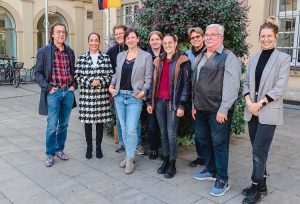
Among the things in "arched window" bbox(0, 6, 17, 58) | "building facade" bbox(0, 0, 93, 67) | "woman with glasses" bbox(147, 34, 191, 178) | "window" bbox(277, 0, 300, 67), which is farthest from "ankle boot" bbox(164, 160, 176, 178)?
"arched window" bbox(0, 6, 17, 58)

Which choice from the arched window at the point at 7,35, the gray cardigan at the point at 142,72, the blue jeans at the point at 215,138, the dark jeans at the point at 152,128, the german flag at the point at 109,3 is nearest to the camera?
the blue jeans at the point at 215,138

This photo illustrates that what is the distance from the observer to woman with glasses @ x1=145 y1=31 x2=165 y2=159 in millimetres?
4168

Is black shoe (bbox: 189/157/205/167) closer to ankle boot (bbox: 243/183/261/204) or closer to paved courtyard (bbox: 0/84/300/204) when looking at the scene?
paved courtyard (bbox: 0/84/300/204)

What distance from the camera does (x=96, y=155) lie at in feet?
15.5

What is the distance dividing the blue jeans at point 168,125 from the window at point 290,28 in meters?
6.24

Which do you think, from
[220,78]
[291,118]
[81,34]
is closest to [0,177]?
[220,78]

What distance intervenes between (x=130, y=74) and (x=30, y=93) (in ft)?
28.4

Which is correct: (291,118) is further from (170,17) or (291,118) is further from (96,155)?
(96,155)

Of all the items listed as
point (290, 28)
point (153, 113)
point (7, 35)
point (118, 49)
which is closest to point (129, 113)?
point (153, 113)

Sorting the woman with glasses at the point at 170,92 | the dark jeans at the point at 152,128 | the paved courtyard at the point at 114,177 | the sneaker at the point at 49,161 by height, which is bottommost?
the paved courtyard at the point at 114,177

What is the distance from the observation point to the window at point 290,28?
8.89m

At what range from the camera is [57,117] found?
4.38 meters

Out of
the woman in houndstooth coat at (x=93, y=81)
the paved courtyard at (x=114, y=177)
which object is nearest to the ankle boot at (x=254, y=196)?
the paved courtyard at (x=114, y=177)

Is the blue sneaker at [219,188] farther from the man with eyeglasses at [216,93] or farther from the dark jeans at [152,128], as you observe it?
the dark jeans at [152,128]
